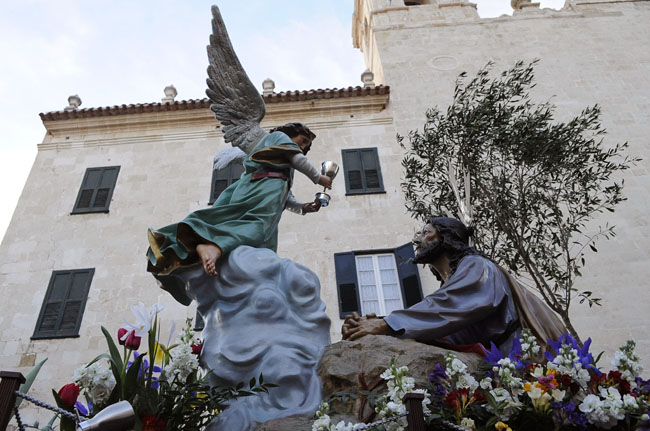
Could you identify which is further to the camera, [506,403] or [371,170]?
[371,170]

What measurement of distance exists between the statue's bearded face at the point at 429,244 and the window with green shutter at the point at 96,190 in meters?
10.7

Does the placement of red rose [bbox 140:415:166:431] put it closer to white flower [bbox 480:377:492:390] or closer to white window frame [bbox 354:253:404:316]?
white flower [bbox 480:377:492:390]

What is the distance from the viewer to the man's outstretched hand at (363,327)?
347 cm

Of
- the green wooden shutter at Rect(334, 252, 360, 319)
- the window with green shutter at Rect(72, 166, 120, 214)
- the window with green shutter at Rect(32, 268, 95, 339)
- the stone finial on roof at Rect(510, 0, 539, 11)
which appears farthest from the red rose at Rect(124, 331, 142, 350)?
the stone finial on roof at Rect(510, 0, 539, 11)

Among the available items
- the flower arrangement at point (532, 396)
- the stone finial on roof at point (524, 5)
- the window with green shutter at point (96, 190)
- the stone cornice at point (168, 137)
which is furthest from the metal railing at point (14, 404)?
the stone finial on roof at point (524, 5)

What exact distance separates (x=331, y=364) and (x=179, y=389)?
85 cm

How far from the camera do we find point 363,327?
3.51 metres

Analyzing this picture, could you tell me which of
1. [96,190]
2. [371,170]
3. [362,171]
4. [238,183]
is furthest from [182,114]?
[238,183]

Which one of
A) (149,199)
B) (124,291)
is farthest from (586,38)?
(124,291)

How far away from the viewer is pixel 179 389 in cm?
296

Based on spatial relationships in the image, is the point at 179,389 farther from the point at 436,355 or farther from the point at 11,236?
the point at 11,236

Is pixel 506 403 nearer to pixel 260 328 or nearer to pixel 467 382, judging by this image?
pixel 467 382

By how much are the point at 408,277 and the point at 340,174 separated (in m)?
3.43

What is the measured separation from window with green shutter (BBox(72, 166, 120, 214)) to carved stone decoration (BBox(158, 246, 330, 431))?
406 inches
